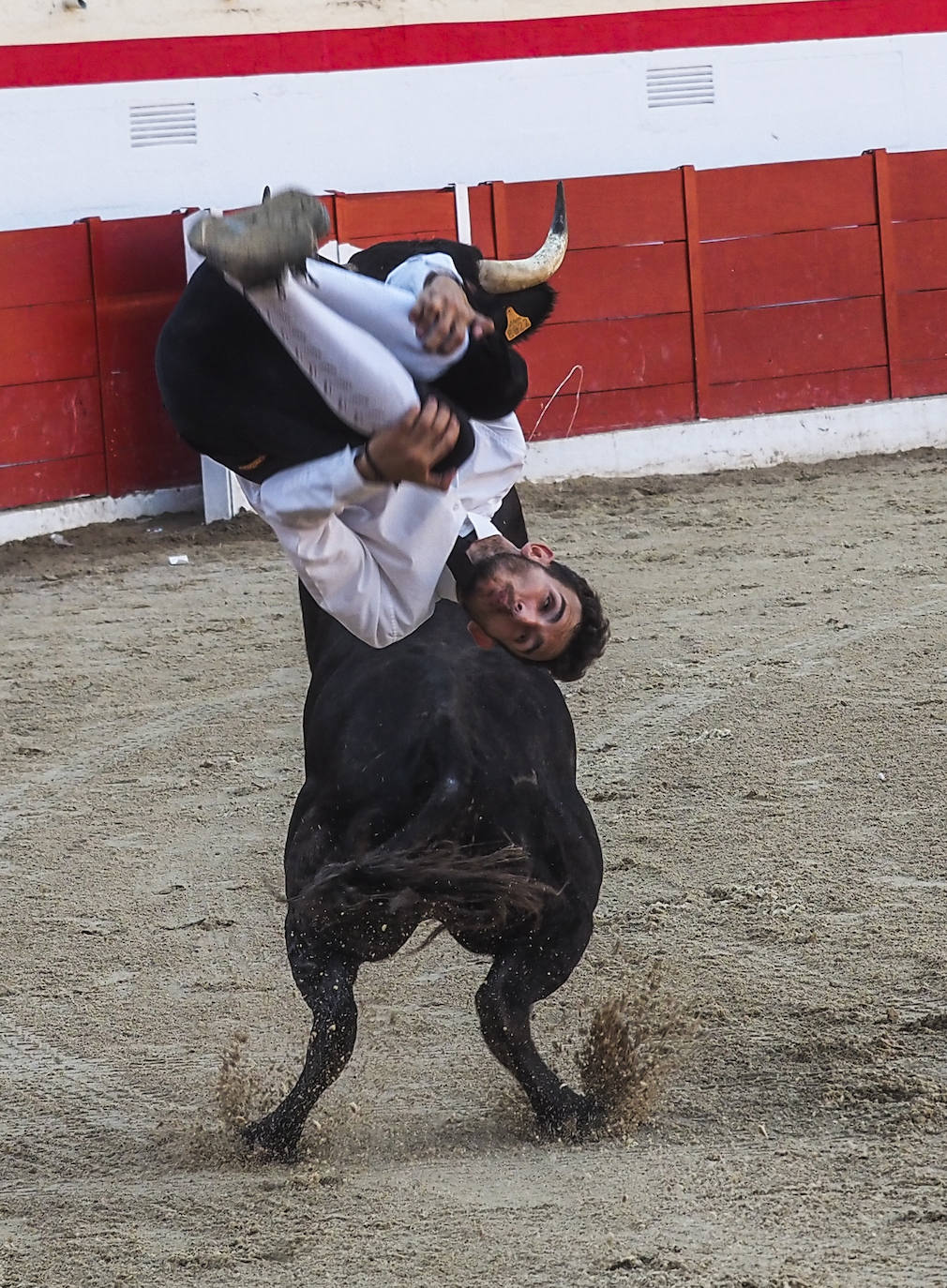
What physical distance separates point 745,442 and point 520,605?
649 cm

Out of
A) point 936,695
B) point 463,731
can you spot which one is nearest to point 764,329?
point 936,695

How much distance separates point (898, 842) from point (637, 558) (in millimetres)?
2982

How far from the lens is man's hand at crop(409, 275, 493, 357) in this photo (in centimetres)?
217

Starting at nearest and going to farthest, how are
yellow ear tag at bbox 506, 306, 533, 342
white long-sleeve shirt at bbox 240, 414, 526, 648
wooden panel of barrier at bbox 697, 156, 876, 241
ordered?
white long-sleeve shirt at bbox 240, 414, 526, 648, yellow ear tag at bbox 506, 306, 533, 342, wooden panel of barrier at bbox 697, 156, 876, 241

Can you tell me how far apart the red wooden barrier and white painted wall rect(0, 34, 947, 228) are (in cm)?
46

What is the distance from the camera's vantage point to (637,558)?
21.4 ft

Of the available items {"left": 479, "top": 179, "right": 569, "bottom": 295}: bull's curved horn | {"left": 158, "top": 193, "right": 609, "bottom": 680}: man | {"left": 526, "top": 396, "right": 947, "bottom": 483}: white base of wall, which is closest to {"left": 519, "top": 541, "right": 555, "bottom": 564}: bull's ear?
{"left": 158, "top": 193, "right": 609, "bottom": 680}: man

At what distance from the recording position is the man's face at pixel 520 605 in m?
2.38

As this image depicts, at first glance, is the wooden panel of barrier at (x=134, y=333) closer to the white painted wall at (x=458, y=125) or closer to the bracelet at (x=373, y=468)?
the white painted wall at (x=458, y=125)

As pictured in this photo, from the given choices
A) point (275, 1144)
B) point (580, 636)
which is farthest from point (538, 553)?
point (275, 1144)

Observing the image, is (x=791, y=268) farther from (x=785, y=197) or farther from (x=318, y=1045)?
(x=318, y=1045)

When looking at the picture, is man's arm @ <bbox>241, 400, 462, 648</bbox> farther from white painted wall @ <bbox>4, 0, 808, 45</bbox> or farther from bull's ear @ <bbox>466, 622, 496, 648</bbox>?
white painted wall @ <bbox>4, 0, 808, 45</bbox>

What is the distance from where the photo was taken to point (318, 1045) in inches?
97.0

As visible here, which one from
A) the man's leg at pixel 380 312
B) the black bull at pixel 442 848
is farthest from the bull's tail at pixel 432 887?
the man's leg at pixel 380 312
